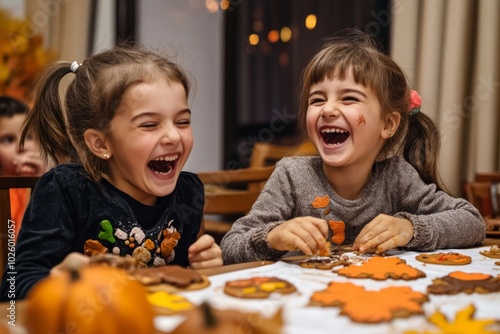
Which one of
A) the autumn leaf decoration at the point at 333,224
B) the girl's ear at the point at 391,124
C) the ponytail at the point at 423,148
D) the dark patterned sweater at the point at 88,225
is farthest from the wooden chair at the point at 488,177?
the dark patterned sweater at the point at 88,225

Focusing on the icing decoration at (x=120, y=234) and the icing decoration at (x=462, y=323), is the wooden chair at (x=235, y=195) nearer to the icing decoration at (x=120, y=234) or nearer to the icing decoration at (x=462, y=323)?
the icing decoration at (x=120, y=234)

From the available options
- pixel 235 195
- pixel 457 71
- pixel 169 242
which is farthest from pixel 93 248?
pixel 457 71

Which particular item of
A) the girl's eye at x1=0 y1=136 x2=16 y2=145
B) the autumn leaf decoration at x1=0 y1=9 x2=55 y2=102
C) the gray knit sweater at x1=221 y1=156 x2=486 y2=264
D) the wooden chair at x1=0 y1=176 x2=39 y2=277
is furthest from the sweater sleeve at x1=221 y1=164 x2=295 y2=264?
the autumn leaf decoration at x1=0 y1=9 x2=55 y2=102

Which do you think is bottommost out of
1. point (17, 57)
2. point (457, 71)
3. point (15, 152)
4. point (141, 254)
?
point (141, 254)

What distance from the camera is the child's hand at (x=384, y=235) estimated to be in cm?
101

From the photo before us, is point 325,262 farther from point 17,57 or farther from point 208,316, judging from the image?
point 17,57

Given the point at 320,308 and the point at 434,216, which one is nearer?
the point at 320,308

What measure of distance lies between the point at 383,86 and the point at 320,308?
0.75m

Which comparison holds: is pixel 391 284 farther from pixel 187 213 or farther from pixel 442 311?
pixel 187 213

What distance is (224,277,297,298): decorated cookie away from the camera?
69 centimetres

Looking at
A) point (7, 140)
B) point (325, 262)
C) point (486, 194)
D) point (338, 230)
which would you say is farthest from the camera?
point (7, 140)

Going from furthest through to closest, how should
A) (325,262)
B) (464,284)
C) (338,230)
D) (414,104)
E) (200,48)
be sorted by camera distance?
(200,48) → (414,104) → (338,230) → (325,262) → (464,284)

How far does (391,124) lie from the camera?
1.34 metres

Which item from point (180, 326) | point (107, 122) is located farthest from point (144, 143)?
point (180, 326)
